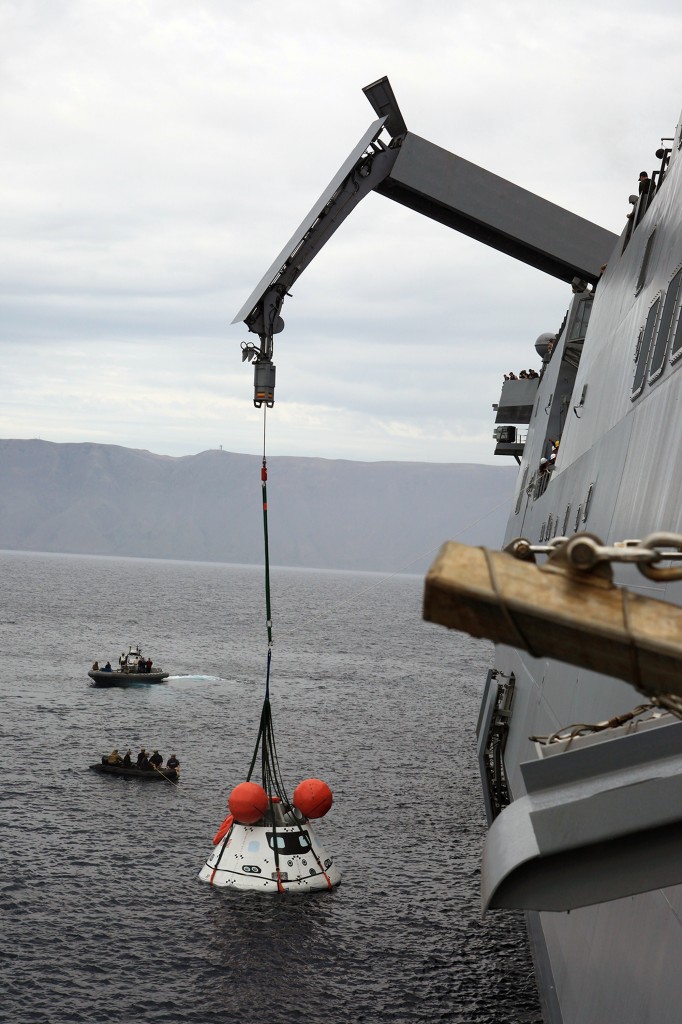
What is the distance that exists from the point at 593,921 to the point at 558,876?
4.69m

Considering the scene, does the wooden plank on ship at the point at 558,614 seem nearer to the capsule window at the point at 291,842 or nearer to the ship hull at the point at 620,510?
the ship hull at the point at 620,510

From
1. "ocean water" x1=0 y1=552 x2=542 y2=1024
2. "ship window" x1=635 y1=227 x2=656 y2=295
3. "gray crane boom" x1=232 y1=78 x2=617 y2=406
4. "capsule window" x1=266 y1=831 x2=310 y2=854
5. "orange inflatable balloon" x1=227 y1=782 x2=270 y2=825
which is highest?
"gray crane boom" x1=232 y1=78 x2=617 y2=406

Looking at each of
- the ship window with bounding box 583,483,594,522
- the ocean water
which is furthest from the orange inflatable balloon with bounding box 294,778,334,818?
the ship window with bounding box 583,483,594,522

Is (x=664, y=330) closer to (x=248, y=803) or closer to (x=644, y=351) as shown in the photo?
(x=644, y=351)

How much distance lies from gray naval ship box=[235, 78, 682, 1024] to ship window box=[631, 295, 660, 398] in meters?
0.05

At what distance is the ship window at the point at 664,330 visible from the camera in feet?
38.2

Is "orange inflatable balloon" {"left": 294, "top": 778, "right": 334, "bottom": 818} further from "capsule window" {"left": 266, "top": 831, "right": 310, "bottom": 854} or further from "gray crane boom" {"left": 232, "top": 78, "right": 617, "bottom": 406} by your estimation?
"gray crane boom" {"left": 232, "top": 78, "right": 617, "bottom": 406}

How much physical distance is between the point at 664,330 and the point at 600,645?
940cm

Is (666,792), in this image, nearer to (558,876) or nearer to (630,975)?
(558,876)

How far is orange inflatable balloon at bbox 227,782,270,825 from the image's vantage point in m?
29.2

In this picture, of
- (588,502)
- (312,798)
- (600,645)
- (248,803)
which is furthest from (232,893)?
(600,645)

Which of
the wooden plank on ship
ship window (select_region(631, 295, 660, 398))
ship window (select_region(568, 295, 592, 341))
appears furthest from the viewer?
ship window (select_region(568, 295, 592, 341))

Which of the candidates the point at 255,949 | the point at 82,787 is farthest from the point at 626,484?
the point at 82,787

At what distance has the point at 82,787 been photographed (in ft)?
142
